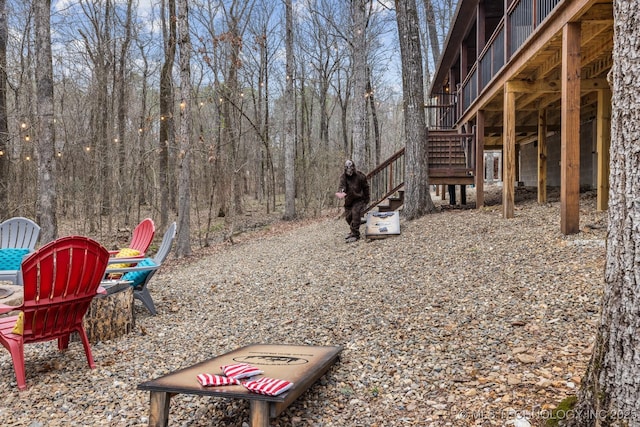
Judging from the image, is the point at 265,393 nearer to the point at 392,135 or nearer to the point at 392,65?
the point at 392,65

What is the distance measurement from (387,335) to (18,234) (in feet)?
19.8

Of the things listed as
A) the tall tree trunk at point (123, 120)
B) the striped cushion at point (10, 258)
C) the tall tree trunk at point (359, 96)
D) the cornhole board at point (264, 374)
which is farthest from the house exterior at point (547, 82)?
the tall tree trunk at point (123, 120)

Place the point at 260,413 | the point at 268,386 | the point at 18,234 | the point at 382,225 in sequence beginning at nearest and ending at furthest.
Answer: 1. the point at 260,413
2. the point at 268,386
3. the point at 18,234
4. the point at 382,225

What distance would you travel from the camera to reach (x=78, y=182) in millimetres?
13938

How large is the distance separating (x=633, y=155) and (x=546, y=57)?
6.73m

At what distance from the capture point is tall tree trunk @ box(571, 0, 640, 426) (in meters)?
1.86

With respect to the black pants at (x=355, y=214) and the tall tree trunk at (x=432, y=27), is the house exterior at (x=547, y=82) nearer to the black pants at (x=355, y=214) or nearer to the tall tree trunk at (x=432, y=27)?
the black pants at (x=355, y=214)

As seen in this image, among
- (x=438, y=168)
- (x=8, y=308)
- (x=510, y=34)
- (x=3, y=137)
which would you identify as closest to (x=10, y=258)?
(x=8, y=308)

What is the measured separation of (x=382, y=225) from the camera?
29.1 ft

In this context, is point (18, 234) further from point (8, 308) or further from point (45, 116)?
point (8, 308)

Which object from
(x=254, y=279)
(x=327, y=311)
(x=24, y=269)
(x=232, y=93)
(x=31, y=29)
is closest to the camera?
(x=24, y=269)

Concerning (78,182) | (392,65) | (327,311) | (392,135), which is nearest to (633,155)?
(327,311)

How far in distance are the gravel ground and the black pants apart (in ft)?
5.47

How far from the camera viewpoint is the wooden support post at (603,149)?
311 inches
